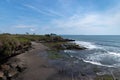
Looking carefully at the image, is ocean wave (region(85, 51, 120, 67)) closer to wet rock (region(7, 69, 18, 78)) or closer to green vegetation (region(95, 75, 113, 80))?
green vegetation (region(95, 75, 113, 80))

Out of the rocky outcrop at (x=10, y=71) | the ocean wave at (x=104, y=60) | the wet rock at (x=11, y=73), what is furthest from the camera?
the ocean wave at (x=104, y=60)

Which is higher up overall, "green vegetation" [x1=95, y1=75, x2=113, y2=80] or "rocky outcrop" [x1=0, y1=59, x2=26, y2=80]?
"rocky outcrop" [x1=0, y1=59, x2=26, y2=80]

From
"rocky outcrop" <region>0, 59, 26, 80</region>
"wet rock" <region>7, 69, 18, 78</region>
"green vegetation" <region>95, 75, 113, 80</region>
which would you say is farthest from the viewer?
"wet rock" <region>7, 69, 18, 78</region>

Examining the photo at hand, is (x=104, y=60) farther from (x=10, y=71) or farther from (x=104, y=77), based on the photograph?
(x=10, y=71)

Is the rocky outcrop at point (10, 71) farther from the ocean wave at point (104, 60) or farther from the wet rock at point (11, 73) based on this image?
the ocean wave at point (104, 60)

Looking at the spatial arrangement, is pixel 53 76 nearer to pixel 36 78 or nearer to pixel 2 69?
pixel 36 78

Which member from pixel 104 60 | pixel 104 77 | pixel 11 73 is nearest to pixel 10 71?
pixel 11 73

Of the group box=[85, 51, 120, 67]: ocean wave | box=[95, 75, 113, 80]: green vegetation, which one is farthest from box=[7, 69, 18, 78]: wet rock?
box=[85, 51, 120, 67]: ocean wave

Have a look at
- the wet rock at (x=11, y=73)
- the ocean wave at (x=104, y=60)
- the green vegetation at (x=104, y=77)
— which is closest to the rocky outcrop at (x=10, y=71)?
the wet rock at (x=11, y=73)

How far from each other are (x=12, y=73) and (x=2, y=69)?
5.98 feet

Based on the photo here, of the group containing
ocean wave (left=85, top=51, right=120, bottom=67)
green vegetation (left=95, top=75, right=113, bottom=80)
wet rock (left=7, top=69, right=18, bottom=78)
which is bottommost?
ocean wave (left=85, top=51, right=120, bottom=67)

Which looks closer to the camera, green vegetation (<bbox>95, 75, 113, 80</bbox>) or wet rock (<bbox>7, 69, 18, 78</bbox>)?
green vegetation (<bbox>95, 75, 113, 80</bbox>)

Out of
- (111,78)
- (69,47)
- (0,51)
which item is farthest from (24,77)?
(69,47)

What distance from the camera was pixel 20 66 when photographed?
21328 millimetres
